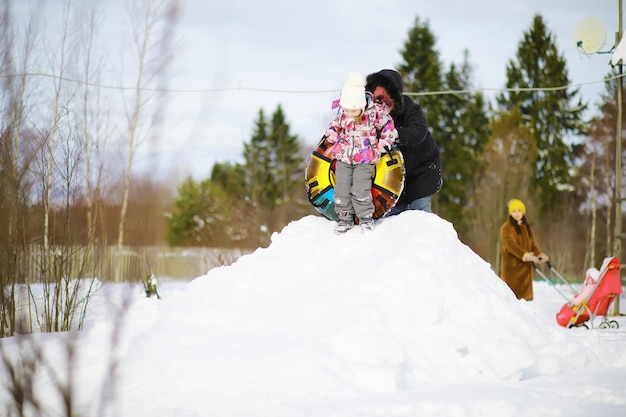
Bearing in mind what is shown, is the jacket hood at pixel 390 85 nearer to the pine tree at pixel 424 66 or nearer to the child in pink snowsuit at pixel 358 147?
the child in pink snowsuit at pixel 358 147

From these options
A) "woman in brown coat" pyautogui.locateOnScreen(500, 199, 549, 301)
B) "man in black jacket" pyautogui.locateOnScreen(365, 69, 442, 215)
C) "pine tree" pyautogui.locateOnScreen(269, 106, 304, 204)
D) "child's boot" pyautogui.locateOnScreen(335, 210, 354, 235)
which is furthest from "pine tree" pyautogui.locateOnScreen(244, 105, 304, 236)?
"child's boot" pyautogui.locateOnScreen(335, 210, 354, 235)

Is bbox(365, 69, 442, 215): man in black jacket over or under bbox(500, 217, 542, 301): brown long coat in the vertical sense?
over

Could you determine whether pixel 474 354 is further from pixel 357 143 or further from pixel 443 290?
pixel 357 143

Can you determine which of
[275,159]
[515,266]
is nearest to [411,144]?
[515,266]

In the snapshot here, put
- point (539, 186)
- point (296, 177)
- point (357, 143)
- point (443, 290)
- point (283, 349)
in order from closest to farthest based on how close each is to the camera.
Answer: point (283, 349)
point (443, 290)
point (357, 143)
point (539, 186)
point (296, 177)

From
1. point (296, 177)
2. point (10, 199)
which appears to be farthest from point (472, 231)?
point (10, 199)

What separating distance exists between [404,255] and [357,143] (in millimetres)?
1129

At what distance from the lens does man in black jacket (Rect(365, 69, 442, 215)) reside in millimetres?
6136

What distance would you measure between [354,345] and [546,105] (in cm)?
2815

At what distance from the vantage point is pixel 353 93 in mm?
5652

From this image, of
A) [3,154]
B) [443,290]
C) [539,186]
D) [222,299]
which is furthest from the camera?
[539,186]

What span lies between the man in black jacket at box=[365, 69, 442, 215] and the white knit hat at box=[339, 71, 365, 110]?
519mm

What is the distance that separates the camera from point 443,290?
192 inches

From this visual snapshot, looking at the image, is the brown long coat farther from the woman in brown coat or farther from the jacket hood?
the jacket hood
